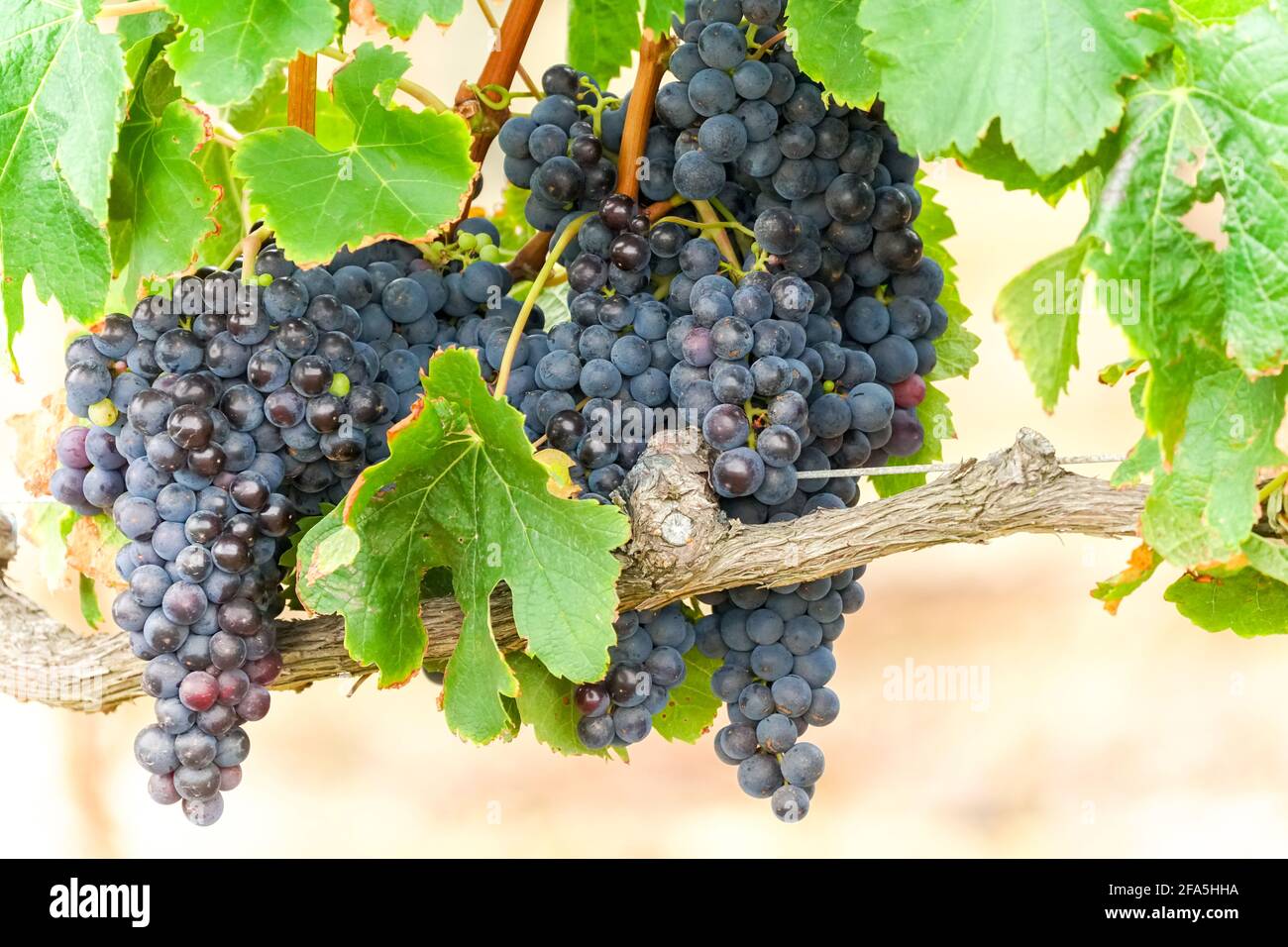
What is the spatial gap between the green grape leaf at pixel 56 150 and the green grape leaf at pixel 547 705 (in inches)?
14.1

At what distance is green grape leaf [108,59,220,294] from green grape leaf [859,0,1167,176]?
0.41m

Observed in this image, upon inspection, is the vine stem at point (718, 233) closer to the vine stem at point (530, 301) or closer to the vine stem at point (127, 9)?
the vine stem at point (530, 301)

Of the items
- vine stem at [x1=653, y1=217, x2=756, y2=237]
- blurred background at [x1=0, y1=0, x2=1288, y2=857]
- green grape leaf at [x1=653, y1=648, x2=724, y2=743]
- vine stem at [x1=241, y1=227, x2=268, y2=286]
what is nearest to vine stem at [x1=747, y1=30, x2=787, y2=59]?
vine stem at [x1=653, y1=217, x2=756, y2=237]

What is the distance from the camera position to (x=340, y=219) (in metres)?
0.76

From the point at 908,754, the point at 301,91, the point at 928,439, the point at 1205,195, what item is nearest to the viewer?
the point at 1205,195

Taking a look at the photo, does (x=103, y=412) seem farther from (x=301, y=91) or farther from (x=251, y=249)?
(x=301, y=91)

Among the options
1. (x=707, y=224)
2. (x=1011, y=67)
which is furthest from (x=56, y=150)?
(x=1011, y=67)

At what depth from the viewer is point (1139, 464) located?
2.33ft

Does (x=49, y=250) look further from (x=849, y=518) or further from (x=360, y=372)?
(x=849, y=518)

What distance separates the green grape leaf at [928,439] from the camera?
96 centimetres

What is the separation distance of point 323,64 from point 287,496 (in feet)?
1.73

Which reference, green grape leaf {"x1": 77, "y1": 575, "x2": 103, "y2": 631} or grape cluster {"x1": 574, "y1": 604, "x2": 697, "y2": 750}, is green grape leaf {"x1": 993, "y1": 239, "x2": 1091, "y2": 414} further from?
green grape leaf {"x1": 77, "y1": 575, "x2": 103, "y2": 631}

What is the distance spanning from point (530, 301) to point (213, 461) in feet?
0.76
